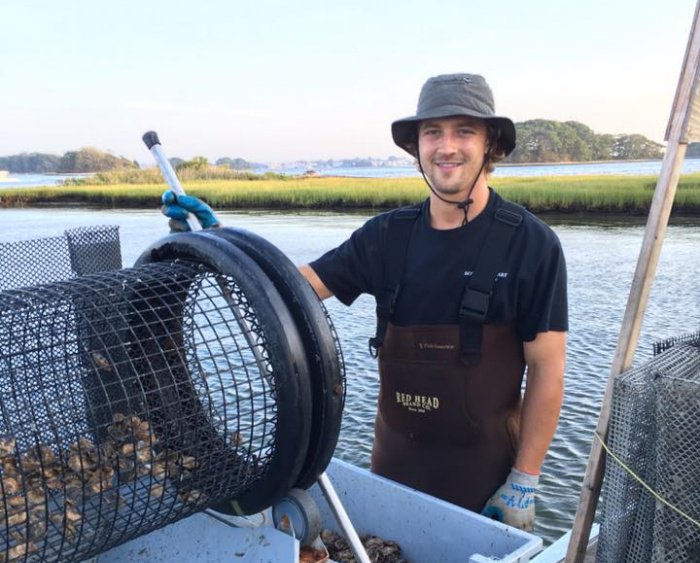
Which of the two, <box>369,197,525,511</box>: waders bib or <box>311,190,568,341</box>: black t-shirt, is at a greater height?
<box>311,190,568,341</box>: black t-shirt

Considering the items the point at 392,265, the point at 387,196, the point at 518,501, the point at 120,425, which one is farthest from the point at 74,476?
the point at 387,196

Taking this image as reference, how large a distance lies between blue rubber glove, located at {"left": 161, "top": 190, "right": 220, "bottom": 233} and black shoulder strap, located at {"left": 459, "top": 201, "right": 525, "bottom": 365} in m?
0.95

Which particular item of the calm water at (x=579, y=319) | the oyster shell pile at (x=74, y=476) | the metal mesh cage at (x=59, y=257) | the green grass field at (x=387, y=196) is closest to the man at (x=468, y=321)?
the oyster shell pile at (x=74, y=476)

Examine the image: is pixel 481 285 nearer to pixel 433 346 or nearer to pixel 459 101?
pixel 433 346

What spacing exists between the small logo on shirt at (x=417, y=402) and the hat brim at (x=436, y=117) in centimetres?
100

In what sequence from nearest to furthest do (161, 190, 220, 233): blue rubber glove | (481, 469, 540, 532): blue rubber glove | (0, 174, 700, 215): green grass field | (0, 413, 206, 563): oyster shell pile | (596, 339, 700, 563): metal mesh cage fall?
(0, 413, 206, 563): oyster shell pile → (596, 339, 700, 563): metal mesh cage → (161, 190, 220, 233): blue rubber glove → (481, 469, 540, 532): blue rubber glove → (0, 174, 700, 215): green grass field

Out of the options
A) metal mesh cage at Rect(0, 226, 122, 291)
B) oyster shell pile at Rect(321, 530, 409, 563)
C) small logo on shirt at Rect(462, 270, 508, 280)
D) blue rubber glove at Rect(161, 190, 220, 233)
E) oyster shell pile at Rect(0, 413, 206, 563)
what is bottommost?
oyster shell pile at Rect(321, 530, 409, 563)

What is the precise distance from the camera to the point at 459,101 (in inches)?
99.3

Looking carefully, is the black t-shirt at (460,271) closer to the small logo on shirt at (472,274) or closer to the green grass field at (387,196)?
the small logo on shirt at (472,274)

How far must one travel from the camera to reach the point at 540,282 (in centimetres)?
254

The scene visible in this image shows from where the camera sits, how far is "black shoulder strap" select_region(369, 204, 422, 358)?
9.16 feet

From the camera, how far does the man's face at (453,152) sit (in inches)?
102

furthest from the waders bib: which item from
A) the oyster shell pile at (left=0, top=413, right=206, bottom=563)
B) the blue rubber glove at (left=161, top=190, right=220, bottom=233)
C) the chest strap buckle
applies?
the oyster shell pile at (left=0, top=413, right=206, bottom=563)

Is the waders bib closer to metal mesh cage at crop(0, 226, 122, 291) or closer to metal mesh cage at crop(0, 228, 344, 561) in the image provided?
metal mesh cage at crop(0, 228, 344, 561)
